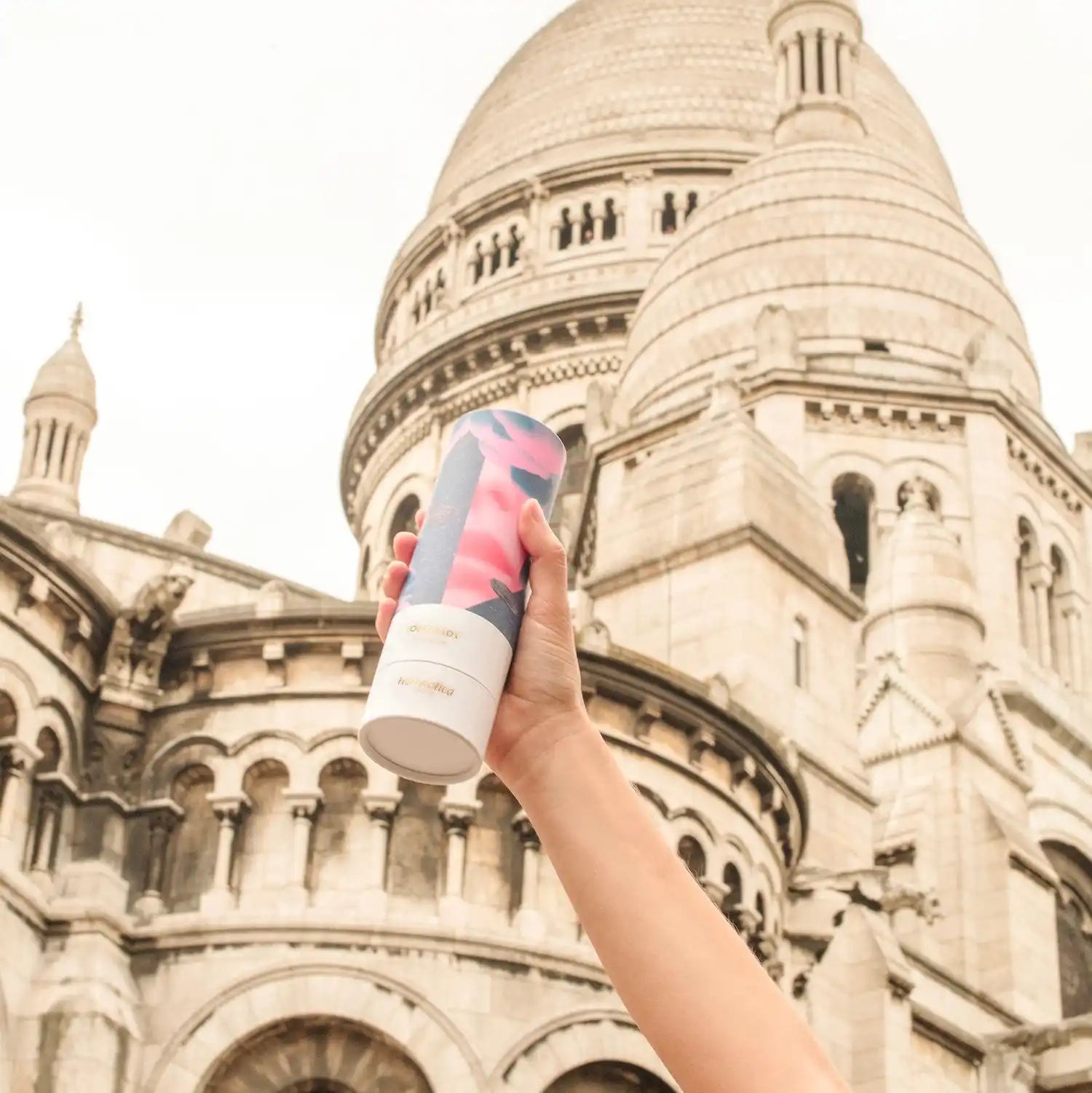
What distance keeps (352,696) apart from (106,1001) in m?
3.48

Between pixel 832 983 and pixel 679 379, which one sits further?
pixel 679 379

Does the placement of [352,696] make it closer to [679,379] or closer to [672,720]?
[672,720]

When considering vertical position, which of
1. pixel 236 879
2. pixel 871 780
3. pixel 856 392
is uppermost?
pixel 856 392

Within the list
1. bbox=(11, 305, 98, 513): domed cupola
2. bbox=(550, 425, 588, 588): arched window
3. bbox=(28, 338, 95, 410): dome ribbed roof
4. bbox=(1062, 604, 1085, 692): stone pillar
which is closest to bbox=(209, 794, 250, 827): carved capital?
bbox=(1062, 604, 1085, 692): stone pillar

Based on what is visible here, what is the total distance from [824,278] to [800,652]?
16186 mm

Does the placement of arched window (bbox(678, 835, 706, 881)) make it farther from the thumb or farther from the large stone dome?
the large stone dome

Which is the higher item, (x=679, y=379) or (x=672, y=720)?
(x=679, y=379)

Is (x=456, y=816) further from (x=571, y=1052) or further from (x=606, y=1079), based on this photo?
(x=606, y=1079)

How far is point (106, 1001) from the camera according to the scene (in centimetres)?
1752

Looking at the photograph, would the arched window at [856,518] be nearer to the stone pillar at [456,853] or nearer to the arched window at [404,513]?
the arched window at [404,513]

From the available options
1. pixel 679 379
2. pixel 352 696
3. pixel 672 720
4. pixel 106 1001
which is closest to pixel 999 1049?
pixel 672 720

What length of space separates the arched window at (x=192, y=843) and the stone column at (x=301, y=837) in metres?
0.68

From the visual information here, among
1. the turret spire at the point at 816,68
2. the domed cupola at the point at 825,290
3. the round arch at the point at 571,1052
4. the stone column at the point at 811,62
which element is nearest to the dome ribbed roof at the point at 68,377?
the domed cupola at the point at 825,290

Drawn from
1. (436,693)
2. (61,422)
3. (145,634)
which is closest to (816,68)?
(61,422)
